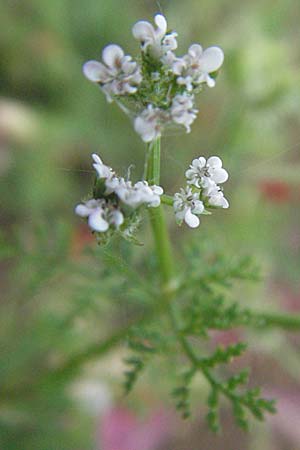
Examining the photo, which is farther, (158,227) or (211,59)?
(158,227)

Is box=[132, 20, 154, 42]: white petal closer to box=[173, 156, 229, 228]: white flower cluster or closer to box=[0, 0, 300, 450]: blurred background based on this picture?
box=[173, 156, 229, 228]: white flower cluster

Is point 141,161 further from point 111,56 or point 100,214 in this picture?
point 100,214

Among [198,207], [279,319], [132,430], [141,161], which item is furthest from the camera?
[141,161]

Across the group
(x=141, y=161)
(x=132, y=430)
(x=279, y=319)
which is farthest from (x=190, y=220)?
(x=141, y=161)

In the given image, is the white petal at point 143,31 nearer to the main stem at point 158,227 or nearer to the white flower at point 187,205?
the main stem at point 158,227

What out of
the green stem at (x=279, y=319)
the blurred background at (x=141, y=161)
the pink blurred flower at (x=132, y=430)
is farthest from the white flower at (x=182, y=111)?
the pink blurred flower at (x=132, y=430)

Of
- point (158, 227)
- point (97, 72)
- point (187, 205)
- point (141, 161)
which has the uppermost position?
point (141, 161)

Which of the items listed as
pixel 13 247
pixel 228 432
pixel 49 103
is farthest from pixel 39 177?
pixel 228 432
